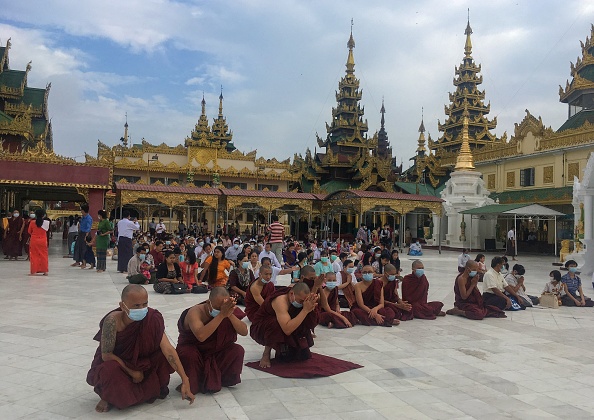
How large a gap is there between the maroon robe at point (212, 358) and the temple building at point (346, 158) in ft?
103

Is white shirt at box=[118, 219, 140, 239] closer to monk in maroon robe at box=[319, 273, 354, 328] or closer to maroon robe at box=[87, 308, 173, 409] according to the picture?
monk in maroon robe at box=[319, 273, 354, 328]

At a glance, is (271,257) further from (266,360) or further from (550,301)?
(550,301)

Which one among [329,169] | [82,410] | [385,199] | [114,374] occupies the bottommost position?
[82,410]

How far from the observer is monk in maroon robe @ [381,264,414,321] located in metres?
8.02

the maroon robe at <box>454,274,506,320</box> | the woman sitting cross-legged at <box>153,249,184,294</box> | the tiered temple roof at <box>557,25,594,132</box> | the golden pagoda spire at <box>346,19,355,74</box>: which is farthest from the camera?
the golden pagoda spire at <box>346,19,355,74</box>

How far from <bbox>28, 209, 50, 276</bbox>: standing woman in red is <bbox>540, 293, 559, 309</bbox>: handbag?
10870 mm

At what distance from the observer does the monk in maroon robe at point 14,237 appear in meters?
15.7

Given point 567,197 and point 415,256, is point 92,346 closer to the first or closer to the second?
point 415,256

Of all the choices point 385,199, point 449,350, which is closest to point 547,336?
point 449,350

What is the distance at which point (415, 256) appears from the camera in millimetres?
23062

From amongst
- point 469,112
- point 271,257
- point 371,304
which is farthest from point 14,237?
point 469,112

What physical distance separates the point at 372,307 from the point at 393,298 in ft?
1.61

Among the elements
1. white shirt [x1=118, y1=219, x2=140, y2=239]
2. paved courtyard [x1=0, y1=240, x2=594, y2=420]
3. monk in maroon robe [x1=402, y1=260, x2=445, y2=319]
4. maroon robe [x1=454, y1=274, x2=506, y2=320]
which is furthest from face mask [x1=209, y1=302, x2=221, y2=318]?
white shirt [x1=118, y1=219, x2=140, y2=239]

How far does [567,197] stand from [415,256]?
907 centimetres
